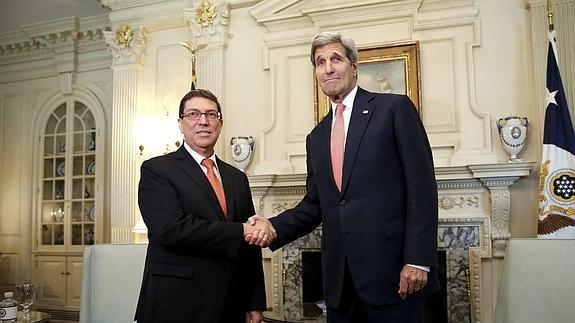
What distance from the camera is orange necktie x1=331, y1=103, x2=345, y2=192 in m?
1.93

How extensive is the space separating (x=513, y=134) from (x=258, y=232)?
2588 mm

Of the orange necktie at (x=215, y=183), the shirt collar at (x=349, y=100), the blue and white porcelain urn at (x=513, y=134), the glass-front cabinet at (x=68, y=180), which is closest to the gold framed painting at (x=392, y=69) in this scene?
the blue and white porcelain urn at (x=513, y=134)

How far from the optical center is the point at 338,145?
1.96 meters

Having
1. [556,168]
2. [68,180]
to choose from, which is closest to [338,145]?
[556,168]

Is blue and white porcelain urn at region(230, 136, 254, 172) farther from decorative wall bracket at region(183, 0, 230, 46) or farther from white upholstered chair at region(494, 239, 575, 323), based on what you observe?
white upholstered chair at region(494, 239, 575, 323)

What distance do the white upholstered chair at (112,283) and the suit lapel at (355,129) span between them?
1.67 meters

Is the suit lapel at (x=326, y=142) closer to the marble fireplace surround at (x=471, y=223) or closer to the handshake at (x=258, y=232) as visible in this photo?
the handshake at (x=258, y=232)

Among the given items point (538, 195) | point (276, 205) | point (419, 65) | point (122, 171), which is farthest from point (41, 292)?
point (538, 195)

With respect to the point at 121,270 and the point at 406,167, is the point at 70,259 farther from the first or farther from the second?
the point at 406,167

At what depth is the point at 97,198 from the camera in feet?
19.9

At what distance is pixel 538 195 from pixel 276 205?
81.4 inches

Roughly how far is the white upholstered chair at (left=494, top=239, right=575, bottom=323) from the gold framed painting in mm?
1908

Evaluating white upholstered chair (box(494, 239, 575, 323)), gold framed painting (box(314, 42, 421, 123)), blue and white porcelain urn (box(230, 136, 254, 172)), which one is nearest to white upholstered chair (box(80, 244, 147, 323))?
blue and white porcelain urn (box(230, 136, 254, 172))

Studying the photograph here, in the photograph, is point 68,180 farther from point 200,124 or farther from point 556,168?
A: point 556,168
